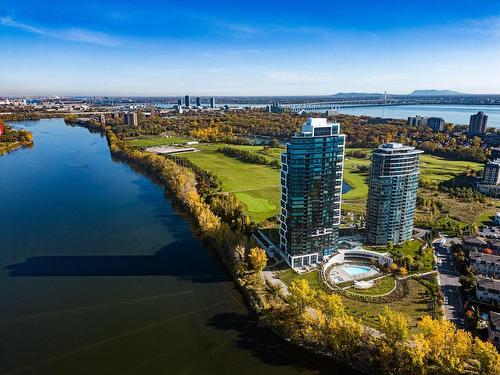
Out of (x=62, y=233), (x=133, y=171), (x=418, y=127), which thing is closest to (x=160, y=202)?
(x=62, y=233)

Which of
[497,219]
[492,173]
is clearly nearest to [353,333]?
[497,219]

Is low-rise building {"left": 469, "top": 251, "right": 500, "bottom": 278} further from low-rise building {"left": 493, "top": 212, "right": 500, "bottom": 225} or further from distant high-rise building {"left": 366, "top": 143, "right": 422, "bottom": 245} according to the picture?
low-rise building {"left": 493, "top": 212, "right": 500, "bottom": 225}

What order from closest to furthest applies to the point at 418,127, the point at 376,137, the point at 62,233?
the point at 62,233
the point at 376,137
the point at 418,127

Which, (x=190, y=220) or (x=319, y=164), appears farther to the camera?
(x=190, y=220)

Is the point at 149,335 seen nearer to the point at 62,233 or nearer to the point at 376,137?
the point at 62,233

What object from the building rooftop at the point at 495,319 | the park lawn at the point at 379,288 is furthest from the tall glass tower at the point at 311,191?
the building rooftop at the point at 495,319

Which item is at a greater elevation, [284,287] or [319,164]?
[319,164]
